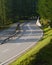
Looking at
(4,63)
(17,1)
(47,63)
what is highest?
(47,63)

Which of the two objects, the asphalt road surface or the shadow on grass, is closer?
the shadow on grass

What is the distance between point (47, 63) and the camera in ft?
60.8

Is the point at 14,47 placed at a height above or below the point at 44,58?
below

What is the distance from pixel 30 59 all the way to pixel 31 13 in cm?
13106

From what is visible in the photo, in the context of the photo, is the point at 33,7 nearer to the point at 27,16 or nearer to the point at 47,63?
the point at 27,16

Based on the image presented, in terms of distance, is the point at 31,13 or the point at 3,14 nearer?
the point at 3,14

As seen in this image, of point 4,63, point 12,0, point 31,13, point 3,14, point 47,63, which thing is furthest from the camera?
point 31,13

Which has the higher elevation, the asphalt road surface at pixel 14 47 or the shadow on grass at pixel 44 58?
the shadow on grass at pixel 44 58

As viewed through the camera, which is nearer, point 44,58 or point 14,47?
point 44,58

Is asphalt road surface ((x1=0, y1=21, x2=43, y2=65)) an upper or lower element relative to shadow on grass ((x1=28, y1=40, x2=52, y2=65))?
lower

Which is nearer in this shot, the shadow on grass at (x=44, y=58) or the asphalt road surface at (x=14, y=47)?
the shadow on grass at (x=44, y=58)

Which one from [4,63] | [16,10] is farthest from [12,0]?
[4,63]

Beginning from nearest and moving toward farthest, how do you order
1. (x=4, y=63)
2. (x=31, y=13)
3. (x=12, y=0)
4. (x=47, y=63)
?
(x=47, y=63), (x=4, y=63), (x=12, y=0), (x=31, y=13)

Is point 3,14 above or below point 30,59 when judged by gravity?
below
